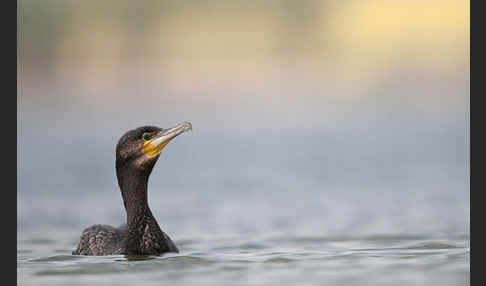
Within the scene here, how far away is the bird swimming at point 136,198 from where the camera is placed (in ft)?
30.5

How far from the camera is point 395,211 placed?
13.8m

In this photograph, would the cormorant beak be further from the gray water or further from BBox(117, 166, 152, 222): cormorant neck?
the gray water

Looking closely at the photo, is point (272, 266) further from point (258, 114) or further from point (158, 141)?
point (258, 114)

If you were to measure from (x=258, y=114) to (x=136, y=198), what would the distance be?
16635 mm

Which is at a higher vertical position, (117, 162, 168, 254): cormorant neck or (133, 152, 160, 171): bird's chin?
(133, 152, 160, 171): bird's chin

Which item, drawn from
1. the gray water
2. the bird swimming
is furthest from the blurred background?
the bird swimming

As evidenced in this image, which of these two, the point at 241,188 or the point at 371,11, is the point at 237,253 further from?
the point at 371,11

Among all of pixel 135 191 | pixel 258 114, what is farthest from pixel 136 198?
pixel 258 114

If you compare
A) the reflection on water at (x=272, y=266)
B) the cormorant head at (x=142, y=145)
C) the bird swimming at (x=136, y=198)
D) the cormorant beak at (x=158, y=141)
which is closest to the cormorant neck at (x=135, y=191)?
the bird swimming at (x=136, y=198)

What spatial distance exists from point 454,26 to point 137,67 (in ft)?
32.5

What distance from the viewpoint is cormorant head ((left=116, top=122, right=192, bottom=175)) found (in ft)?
30.3

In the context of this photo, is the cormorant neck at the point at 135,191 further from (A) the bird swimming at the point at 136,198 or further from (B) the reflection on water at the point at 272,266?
(B) the reflection on water at the point at 272,266

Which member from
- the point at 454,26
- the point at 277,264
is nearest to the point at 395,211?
the point at 277,264

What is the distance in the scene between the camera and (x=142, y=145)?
30.5 ft
